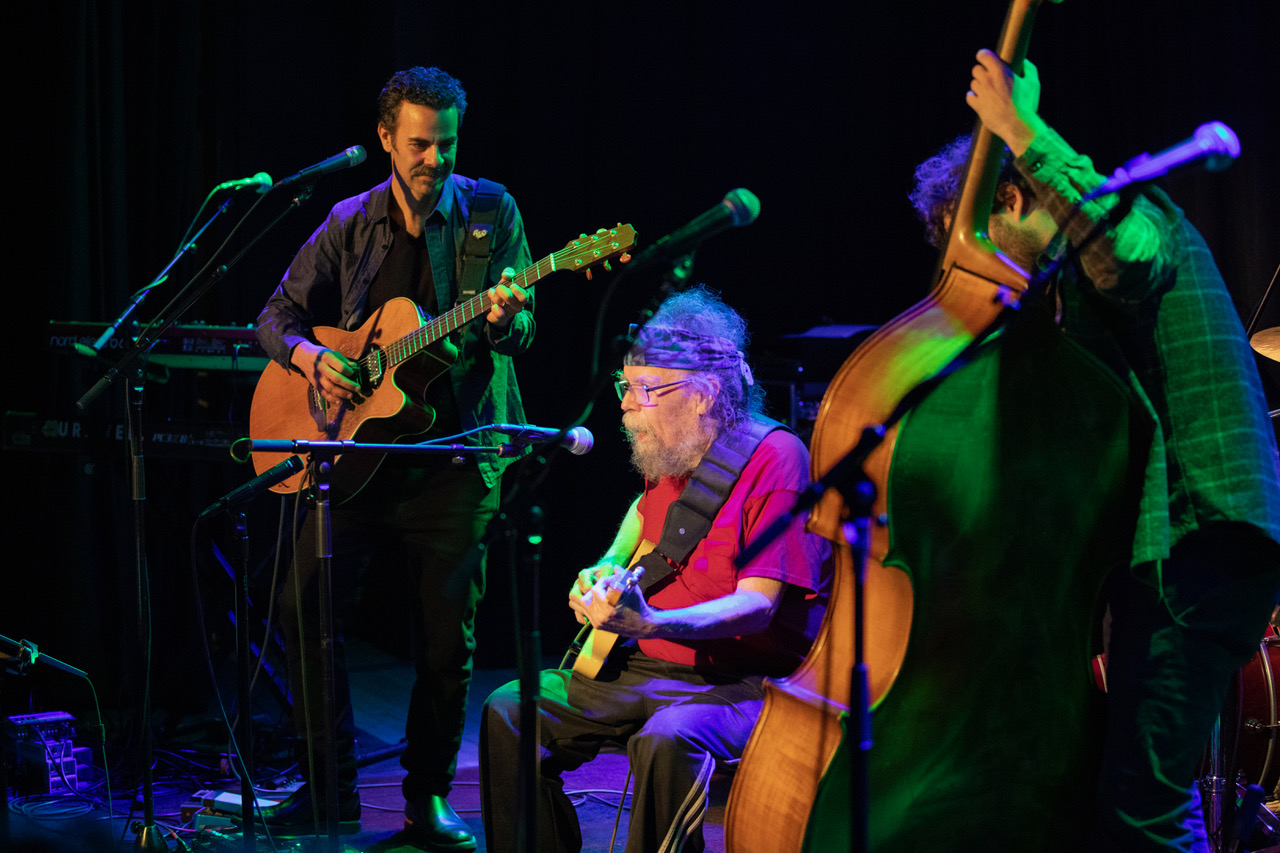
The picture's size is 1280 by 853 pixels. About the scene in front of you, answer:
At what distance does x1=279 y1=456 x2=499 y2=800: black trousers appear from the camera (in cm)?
371

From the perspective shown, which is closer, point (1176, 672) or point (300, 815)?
point (1176, 672)

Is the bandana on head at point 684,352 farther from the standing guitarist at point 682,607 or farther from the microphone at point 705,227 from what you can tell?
the microphone at point 705,227

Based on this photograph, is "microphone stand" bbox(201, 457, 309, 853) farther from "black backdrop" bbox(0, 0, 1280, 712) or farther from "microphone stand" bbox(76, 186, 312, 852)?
"black backdrop" bbox(0, 0, 1280, 712)

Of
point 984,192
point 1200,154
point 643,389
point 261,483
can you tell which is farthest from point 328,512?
point 1200,154

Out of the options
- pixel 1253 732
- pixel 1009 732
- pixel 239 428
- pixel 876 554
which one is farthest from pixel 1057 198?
pixel 239 428

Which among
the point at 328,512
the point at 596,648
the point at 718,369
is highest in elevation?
the point at 718,369

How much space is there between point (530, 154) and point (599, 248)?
3081 mm

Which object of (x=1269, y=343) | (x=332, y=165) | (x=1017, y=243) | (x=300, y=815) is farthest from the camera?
(x=300, y=815)

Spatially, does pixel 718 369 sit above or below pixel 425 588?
above

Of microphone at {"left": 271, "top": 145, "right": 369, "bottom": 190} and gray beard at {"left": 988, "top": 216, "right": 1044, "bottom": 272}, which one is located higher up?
microphone at {"left": 271, "top": 145, "right": 369, "bottom": 190}

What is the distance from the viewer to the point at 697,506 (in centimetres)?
289

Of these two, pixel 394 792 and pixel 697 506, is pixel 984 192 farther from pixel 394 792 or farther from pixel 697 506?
pixel 394 792

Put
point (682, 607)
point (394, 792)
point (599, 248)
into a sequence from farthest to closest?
point (394, 792) → point (599, 248) → point (682, 607)

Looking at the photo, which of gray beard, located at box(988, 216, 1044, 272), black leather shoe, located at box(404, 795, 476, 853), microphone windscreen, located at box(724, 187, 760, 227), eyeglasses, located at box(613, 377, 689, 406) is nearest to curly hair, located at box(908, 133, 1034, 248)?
gray beard, located at box(988, 216, 1044, 272)
